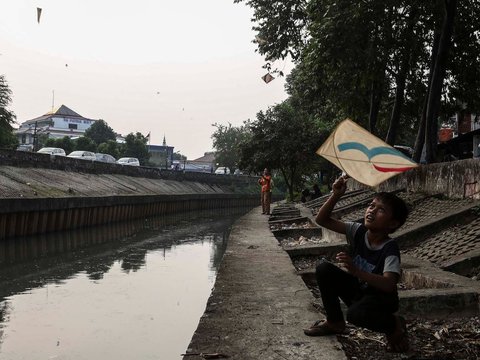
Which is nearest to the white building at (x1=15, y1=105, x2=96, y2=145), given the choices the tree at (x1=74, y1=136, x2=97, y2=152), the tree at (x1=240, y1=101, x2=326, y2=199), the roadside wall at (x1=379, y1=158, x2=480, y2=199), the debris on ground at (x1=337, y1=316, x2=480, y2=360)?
the tree at (x1=74, y1=136, x2=97, y2=152)

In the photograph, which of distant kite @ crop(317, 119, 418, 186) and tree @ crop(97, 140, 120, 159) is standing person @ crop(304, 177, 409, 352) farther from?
tree @ crop(97, 140, 120, 159)

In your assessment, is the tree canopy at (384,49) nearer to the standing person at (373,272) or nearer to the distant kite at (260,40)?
the distant kite at (260,40)

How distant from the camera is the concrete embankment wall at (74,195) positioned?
15.3 m

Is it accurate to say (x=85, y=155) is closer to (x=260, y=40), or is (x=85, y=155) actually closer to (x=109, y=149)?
(x=109, y=149)

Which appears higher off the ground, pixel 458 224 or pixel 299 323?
pixel 458 224

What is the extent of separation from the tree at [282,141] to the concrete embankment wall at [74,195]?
6303 millimetres

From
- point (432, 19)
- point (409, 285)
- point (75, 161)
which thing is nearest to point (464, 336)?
point (409, 285)

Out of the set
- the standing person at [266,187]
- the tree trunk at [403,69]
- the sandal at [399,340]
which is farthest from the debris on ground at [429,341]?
the standing person at [266,187]

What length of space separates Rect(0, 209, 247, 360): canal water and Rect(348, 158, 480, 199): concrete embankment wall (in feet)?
16.0

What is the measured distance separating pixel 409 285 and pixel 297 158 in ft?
72.7

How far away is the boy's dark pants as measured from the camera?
10.6 ft

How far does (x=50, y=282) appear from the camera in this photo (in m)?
9.70

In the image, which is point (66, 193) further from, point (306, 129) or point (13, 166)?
point (306, 129)

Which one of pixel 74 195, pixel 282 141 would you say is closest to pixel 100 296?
pixel 74 195
